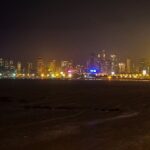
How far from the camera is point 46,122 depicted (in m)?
41.1

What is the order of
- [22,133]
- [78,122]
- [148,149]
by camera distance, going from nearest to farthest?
[148,149]
[22,133]
[78,122]

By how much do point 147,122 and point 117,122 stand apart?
289 cm

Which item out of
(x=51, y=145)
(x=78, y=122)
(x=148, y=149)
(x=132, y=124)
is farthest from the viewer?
(x=78, y=122)

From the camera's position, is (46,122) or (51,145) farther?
(46,122)

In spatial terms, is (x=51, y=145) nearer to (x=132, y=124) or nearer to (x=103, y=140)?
(x=103, y=140)

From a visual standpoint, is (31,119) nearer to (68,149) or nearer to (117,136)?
(117,136)

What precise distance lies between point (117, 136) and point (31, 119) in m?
14.8

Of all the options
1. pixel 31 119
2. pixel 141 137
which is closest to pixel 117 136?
pixel 141 137

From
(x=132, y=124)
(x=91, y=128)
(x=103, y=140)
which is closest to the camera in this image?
(x=103, y=140)

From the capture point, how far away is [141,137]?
1203 inches

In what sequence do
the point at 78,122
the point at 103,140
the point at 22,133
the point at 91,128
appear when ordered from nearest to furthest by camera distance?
the point at 103,140
the point at 22,133
the point at 91,128
the point at 78,122

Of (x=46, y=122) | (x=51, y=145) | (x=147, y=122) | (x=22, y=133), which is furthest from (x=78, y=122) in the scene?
(x=51, y=145)

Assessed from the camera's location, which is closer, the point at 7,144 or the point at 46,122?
the point at 7,144

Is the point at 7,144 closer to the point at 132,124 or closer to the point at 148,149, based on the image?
the point at 148,149
